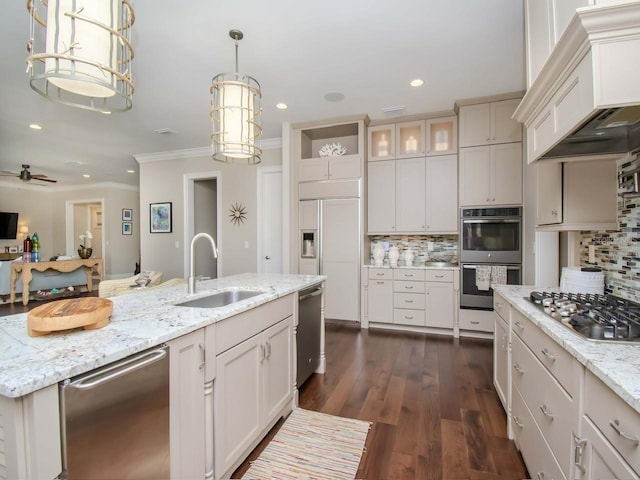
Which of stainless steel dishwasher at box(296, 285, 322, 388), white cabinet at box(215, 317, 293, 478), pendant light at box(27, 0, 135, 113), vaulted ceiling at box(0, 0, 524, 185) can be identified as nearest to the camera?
pendant light at box(27, 0, 135, 113)

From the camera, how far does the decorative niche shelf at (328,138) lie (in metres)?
4.50

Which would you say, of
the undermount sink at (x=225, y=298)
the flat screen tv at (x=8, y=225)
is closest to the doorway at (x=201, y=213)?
the undermount sink at (x=225, y=298)

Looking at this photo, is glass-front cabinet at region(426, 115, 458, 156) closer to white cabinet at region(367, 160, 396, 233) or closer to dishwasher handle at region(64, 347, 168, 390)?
white cabinet at region(367, 160, 396, 233)

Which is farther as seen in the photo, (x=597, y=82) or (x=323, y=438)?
(x=323, y=438)

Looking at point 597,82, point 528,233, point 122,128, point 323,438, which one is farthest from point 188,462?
point 122,128

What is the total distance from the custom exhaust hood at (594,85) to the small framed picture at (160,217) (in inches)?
231

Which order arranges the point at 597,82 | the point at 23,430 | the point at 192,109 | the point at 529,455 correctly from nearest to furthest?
the point at 23,430, the point at 597,82, the point at 529,455, the point at 192,109

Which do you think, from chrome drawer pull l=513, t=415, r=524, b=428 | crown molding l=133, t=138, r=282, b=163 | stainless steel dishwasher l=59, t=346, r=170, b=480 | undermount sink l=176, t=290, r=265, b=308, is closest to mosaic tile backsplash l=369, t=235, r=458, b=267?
chrome drawer pull l=513, t=415, r=524, b=428

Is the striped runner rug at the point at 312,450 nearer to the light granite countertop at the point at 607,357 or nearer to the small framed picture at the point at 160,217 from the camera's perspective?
the light granite countertop at the point at 607,357

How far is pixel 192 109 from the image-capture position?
392 centimetres

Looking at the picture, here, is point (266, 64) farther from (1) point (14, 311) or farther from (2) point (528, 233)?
(1) point (14, 311)

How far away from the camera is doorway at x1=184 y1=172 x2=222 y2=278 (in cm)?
568

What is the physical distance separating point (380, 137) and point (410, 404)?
3383 millimetres

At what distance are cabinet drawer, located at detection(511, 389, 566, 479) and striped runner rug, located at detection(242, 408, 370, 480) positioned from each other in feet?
2.75
